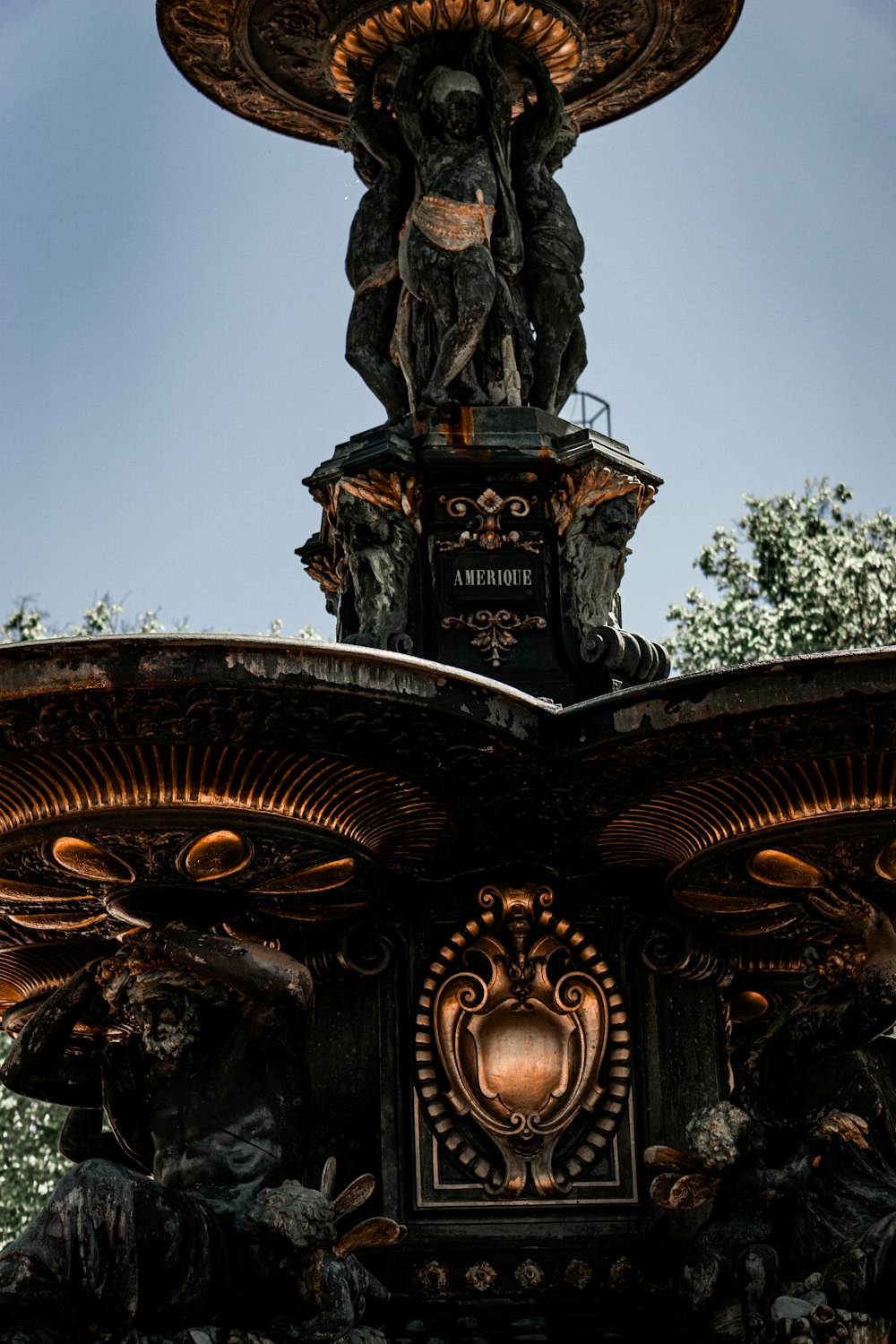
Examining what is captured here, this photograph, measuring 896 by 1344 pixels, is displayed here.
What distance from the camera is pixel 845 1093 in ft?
24.8

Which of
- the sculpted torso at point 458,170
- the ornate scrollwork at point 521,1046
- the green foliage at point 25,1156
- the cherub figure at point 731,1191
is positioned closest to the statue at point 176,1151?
the ornate scrollwork at point 521,1046

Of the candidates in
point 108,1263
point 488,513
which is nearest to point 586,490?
point 488,513

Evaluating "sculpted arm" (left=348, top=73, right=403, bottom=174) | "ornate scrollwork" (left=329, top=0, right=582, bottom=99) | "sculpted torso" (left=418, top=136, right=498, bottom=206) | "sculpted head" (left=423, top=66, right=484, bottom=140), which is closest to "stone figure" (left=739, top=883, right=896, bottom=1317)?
"sculpted torso" (left=418, top=136, right=498, bottom=206)

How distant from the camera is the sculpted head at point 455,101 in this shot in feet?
30.3

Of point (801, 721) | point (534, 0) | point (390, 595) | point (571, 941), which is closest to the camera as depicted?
point (801, 721)

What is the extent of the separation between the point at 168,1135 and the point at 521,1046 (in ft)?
4.01

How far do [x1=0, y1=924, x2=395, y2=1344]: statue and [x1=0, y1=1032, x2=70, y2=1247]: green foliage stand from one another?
532 inches

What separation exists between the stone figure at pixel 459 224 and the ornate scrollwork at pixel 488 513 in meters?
0.50

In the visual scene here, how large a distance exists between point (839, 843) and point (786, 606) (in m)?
15.1

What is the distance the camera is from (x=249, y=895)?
7.59 m

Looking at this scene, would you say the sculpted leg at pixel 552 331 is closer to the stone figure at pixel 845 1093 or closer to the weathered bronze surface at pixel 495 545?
the weathered bronze surface at pixel 495 545

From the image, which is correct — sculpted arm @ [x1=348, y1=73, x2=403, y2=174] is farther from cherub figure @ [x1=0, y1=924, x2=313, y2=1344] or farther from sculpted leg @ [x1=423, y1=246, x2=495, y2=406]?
cherub figure @ [x1=0, y1=924, x2=313, y2=1344]

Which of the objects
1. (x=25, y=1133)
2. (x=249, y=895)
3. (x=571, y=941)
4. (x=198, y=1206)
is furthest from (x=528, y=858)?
(x=25, y=1133)

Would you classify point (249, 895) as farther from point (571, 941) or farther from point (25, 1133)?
point (25, 1133)
